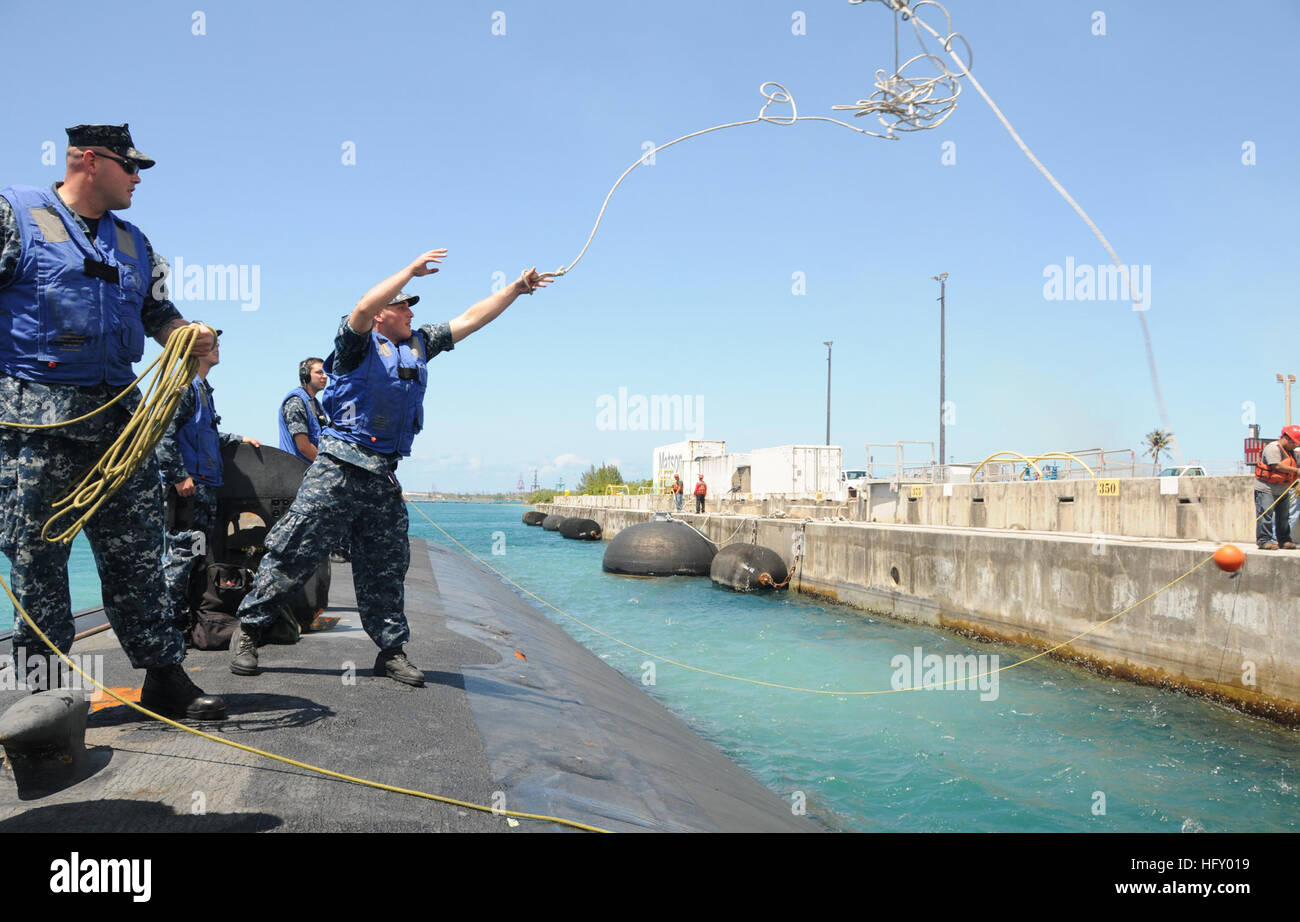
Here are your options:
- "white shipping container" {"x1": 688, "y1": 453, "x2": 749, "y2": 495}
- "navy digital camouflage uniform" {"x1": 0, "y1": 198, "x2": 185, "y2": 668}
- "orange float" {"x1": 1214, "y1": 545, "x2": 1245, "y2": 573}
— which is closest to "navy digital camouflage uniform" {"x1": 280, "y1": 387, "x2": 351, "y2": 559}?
"navy digital camouflage uniform" {"x1": 0, "y1": 198, "x2": 185, "y2": 668}

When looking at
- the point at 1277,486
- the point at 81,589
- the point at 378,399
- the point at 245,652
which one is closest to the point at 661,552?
the point at 81,589

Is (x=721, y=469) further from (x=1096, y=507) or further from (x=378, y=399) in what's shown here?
(x=378, y=399)

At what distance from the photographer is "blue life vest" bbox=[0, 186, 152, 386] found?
3346mm

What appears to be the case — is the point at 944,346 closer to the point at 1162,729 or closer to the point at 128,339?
the point at 1162,729

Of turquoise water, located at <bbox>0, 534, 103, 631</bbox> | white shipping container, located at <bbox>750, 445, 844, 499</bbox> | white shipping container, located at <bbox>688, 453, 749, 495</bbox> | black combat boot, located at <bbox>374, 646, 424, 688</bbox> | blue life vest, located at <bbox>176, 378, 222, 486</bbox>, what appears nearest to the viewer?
black combat boot, located at <bbox>374, 646, 424, 688</bbox>

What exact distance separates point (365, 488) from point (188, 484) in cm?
157

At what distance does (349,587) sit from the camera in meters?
10.1

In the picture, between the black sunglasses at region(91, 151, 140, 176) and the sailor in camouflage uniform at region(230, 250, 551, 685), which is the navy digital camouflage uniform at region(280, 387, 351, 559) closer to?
the sailor in camouflage uniform at region(230, 250, 551, 685)

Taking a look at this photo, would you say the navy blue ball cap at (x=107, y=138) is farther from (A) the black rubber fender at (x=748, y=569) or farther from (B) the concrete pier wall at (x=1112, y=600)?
(A) the black rubber fender at (x=748, y=569)

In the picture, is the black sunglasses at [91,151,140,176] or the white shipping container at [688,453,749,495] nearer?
the black sunglasses at [91,151,140,176]

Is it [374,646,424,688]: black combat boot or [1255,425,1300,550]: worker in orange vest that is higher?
[1255,425,1300,550]: worker in orange vest

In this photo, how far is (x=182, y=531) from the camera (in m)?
5.83
